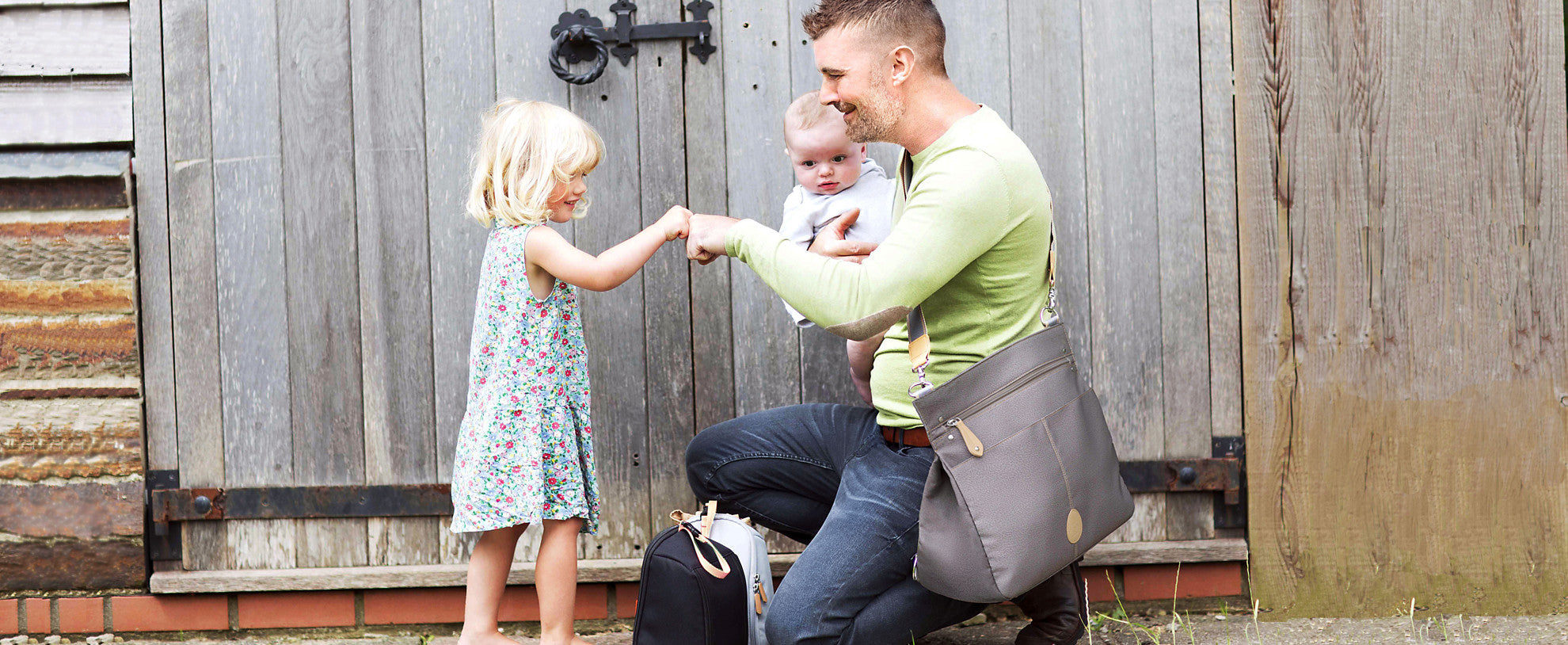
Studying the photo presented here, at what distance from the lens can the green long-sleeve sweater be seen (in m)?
1.92

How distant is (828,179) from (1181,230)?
915 millimetres

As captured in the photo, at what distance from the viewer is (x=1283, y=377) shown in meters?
2.71

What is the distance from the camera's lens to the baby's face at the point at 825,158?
97.5 inches

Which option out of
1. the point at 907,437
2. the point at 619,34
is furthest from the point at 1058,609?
the point at 619,34

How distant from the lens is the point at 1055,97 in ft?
8.93

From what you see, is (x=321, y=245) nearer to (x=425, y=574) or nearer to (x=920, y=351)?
(x=425, y=574)

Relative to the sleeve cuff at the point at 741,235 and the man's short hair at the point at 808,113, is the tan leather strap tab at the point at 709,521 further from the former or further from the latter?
the man's short hair at the point at 808,113

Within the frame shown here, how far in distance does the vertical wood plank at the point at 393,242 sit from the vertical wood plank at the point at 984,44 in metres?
1.33

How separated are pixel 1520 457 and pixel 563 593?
7.60ft

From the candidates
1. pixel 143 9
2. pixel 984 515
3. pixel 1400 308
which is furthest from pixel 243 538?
pixel 1400 308

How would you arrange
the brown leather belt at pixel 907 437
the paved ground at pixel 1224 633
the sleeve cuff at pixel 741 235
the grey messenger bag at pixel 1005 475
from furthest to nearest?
1. the paved ground at pixel 1224 633
2. the brown leather belt at pixel 907 437
3. the sleeve cuff at pixel 741 235
4. the grey messenger bag at pixel 1005 475

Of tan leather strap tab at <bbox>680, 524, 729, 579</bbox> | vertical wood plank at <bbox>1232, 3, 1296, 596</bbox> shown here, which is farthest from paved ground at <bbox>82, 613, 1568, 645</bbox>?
tan leather strap tab at <bbox>680, 524, 729, 579</bbox>

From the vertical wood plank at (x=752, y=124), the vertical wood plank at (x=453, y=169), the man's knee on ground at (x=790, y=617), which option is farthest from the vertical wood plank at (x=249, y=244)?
the man's knee on ground at (x=790, y=617)

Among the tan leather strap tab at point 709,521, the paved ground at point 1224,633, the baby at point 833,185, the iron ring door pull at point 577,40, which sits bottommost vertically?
the paved ground at point 1224,633
